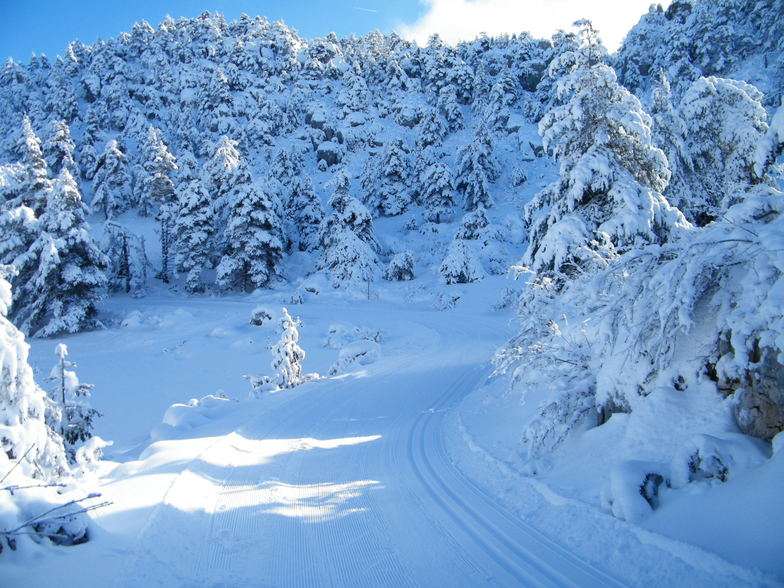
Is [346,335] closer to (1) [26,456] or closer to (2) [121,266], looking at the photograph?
(1) [26,456]

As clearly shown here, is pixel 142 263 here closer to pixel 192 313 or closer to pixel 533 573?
pixel 192 313

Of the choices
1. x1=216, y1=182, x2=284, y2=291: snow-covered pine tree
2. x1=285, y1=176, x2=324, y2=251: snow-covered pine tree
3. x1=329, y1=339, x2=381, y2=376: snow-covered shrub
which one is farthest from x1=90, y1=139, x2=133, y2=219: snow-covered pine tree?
x1=329, y1=339, x2=381, y2=376: snow-covered shrub

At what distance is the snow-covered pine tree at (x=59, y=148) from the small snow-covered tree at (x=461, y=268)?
95.7ft

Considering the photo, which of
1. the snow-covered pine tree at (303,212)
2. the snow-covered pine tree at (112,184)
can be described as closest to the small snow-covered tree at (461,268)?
the snow-covered pine tree at (303,212)

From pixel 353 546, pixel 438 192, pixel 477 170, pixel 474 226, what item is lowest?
pixel 353 546

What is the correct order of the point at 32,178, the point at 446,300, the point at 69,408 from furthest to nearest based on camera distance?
the point at 446,300
the point at 32,178
the point at 69,408

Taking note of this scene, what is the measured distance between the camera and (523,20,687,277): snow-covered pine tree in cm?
967

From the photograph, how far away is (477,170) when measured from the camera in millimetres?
41031

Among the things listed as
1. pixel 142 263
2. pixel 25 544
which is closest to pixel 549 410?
pixel 25 544

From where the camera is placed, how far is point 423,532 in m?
4.12

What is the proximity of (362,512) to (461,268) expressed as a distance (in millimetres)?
27129

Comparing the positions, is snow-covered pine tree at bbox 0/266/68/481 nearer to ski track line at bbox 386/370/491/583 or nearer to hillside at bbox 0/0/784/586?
hillside at bbox 0/0/784/586

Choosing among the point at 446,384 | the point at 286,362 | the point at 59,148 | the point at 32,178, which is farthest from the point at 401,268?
the point at 59,148

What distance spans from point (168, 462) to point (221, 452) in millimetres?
778
